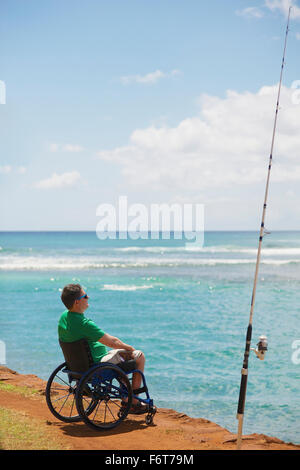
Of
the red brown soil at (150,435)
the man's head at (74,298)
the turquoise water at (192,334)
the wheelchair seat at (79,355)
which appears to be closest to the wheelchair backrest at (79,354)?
the wheelchair seat at (79,355)

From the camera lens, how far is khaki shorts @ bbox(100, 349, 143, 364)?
14.9 ft

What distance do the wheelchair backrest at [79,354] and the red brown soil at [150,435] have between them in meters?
0.60

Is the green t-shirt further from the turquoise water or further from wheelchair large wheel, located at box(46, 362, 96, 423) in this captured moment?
the turquoise water

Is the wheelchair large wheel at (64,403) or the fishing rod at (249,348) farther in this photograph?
the wheelchair large wheel at (64,403)

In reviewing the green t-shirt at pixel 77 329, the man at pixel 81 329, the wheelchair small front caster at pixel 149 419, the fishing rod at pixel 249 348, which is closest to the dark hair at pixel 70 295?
the man at pixel 81 329

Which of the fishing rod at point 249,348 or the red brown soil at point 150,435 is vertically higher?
the fishing rod at point 249,348

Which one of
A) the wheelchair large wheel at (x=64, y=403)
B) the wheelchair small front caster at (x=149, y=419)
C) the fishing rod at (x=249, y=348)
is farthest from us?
the wheelchair small front caster at (x=149, y=419)

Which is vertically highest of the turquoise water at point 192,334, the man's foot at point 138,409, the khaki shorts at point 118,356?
the khaki shorts at point 118,356

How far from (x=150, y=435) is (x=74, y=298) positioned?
4.79 ft

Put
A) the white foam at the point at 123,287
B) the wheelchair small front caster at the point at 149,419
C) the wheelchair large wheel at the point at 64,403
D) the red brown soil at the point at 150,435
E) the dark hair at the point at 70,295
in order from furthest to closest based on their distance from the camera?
the white foam at the point at 123,287, the wheelchair small front caster at the point at 149,419, the wheelchair large wheel at the point at 64,403, the dark hair at the point at 70,295, the red brown soil at the point at 150,435

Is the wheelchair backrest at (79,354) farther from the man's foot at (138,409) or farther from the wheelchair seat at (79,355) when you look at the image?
the man's foot at (138,409)

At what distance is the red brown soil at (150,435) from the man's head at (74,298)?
3.71 feet

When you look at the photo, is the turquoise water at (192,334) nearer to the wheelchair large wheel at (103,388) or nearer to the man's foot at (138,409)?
the man's foot at (138,409)

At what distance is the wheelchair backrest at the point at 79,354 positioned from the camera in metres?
4.41
